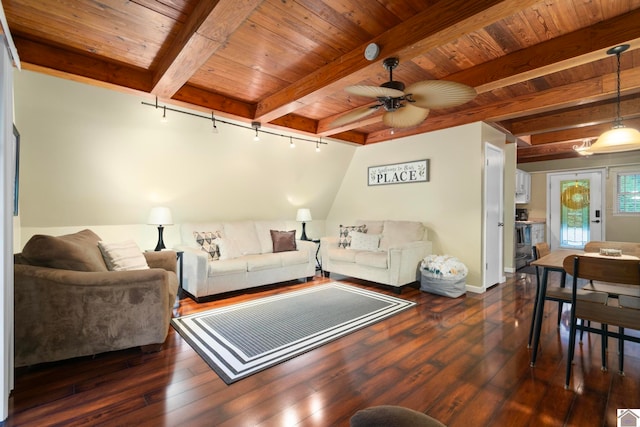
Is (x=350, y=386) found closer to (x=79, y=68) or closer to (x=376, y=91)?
(x=376, y=91)

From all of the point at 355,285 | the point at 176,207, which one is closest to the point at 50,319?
the point at 176,207

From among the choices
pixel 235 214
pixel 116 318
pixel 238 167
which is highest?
pixel 238 167

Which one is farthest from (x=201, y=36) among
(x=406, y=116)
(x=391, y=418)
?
(x=391, y=418)

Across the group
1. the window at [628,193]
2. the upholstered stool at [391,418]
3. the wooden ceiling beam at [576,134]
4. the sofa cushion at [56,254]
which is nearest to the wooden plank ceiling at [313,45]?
the sofa cushion at [56,254]

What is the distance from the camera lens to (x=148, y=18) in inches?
78.7

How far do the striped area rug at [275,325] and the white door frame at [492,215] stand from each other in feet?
4.83

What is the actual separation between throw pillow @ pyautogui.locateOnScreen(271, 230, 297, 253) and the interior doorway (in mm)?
6245

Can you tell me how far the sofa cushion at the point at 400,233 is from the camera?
4.44m

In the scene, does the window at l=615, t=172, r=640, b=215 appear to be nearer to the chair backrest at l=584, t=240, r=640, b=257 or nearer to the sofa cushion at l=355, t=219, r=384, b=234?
the chair backrest at l=584, t=240, r=640, b=257

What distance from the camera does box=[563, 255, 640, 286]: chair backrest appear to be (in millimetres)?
1700

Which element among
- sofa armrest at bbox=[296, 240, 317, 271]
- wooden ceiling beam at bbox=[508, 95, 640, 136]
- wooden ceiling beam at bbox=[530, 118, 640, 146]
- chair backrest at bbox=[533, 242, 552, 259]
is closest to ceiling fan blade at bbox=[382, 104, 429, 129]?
chair backrest at bbox=[533, 242, 552, 259]

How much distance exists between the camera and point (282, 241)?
4723mm

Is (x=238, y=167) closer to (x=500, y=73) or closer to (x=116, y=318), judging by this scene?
(x=116, y=318)

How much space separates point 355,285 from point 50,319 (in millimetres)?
3408
